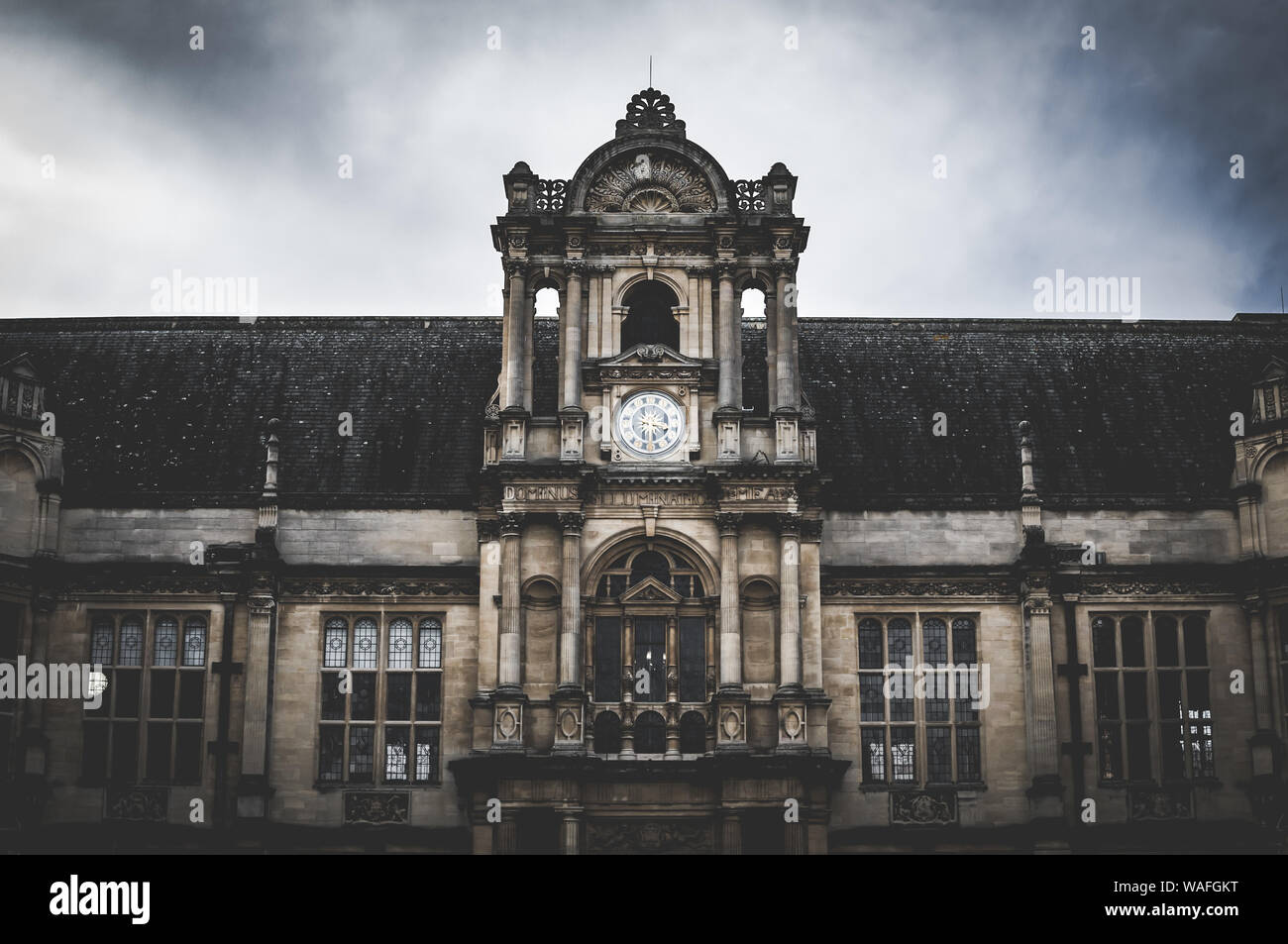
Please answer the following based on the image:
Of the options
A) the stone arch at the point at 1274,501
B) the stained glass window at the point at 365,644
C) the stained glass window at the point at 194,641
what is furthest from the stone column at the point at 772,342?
the stained glass window at the point at 194,641

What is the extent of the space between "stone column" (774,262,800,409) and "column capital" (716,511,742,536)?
9.47 feet

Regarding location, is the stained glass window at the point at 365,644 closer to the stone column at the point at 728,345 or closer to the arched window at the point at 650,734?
the arched window at the point at 650,734

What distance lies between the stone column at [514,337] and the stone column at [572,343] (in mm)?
989

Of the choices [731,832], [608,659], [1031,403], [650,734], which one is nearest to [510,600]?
[608,659]

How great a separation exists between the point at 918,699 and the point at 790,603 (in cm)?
446

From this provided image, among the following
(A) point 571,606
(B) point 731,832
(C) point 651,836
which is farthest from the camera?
(A) point 571,606

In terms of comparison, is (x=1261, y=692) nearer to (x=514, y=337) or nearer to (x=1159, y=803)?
(x=1159, y=803)

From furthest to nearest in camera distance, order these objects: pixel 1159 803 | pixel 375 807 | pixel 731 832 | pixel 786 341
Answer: pixel 786 341 → pixel 1159 803 → pixel 375 807 → pixel 731 832

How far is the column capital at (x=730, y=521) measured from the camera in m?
36.8

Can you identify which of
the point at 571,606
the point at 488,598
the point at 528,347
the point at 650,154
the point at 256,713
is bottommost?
the point at 256,713

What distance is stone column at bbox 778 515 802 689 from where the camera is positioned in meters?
35.9

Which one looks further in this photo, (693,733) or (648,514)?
(648,514)

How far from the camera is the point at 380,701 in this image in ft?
124

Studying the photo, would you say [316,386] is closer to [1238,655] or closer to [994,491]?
[994,491]
